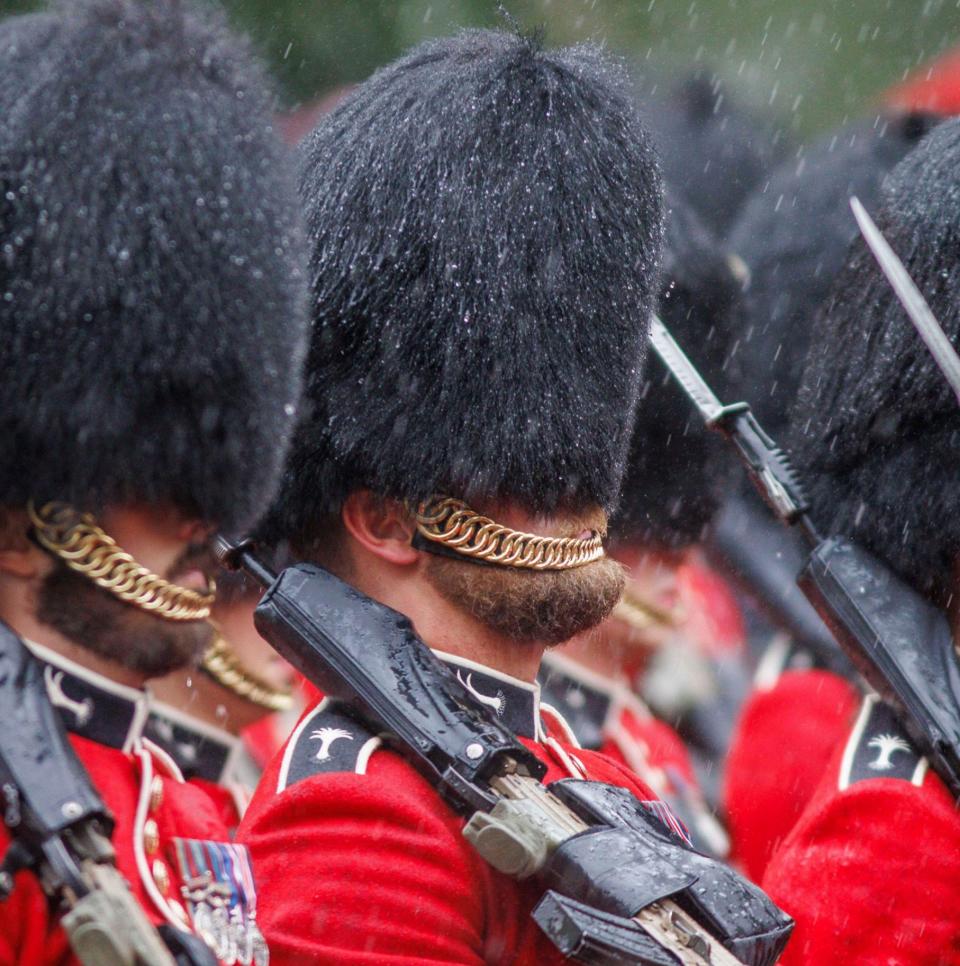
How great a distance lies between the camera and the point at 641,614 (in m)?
4.10

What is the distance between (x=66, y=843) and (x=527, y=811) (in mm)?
654

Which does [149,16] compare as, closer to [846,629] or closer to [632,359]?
[632,359]

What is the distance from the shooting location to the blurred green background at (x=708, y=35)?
6.41 m

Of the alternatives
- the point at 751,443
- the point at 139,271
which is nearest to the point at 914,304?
the point at 751,443

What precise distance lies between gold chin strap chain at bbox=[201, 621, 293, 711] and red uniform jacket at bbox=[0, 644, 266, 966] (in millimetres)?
1729

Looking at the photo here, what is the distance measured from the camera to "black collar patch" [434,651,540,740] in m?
2.46

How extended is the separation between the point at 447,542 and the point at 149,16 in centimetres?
79

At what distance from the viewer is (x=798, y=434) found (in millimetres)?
3410

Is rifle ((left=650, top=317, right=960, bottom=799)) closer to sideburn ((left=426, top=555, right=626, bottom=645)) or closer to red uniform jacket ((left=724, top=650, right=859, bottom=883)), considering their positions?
red uniform jacket ((left=724, top=650, right=859, bottom=883))

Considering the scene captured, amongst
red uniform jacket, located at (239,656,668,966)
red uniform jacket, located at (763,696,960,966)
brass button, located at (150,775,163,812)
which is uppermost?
brass button, located at (150,775,163,812)

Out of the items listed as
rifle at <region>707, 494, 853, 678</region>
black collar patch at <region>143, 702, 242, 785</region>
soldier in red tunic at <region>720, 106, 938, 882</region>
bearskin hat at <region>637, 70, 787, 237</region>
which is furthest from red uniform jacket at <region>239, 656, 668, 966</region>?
bearskin hat at <region>637, 70, 787, 237</region>

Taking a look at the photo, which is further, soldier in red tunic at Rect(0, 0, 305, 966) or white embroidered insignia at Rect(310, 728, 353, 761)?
white embroidered insignia at Rect(310, 728, 353, 761)

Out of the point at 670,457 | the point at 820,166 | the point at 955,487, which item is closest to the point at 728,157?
the point at 820,166

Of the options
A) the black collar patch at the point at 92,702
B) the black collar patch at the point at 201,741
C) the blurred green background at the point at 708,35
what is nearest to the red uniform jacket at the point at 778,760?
the black collar patch at the point at 201,741
